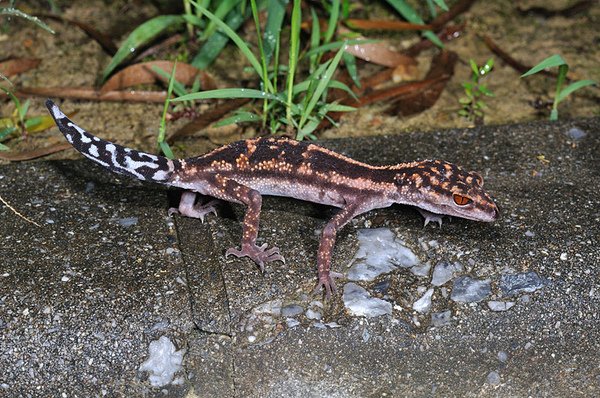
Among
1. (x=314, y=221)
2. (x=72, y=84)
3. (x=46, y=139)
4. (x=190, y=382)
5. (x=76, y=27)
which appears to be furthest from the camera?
(x=76, y=27)

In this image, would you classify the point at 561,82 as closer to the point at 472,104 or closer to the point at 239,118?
the point at 472,104

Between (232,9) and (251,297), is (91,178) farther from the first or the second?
(232,9)

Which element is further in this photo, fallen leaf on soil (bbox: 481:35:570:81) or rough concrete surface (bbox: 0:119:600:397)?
fallen leaf on soil (bbox: 481:35:570:81)

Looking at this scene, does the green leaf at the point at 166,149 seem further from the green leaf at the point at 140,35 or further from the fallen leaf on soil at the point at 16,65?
the fallen leaf on soil at the point at 16,65

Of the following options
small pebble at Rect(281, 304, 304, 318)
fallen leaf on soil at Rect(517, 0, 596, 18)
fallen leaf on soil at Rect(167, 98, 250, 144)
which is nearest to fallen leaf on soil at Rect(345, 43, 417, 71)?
fallen leaf on soil at Rect(167, 98, 250, 144)

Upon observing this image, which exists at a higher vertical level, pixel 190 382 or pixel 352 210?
pixel 352 210

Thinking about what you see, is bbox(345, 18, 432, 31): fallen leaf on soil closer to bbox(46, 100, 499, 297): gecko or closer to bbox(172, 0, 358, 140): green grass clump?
bbox(172, 0, 358, 140): green grass clump

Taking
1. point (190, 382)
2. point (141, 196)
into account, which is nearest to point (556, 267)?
point (190, 382)
